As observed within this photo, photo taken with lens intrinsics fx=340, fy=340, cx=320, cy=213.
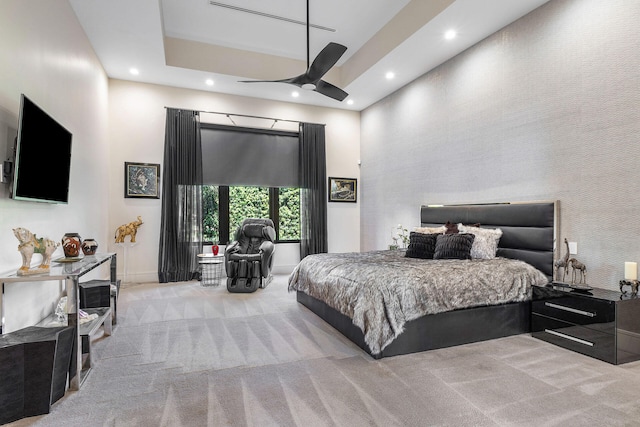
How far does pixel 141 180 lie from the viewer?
5.81m

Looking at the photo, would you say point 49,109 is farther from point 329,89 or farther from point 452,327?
point 452,327

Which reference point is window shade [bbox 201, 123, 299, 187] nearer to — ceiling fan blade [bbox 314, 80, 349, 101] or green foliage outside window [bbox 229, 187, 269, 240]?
green foliage outside window [bbox 229, 187, 269, 240]

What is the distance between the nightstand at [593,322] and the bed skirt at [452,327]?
0.22 m

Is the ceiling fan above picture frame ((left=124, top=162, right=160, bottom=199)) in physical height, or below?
above

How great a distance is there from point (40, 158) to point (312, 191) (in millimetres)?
4605

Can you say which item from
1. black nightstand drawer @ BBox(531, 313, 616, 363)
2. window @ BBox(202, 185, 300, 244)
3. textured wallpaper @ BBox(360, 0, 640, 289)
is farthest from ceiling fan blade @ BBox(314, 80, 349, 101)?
black nightstand drawer @ BBox(531, 313, 616, 363)

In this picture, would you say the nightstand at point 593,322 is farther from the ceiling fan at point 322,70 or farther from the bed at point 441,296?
the ceiling fan at point 322,70

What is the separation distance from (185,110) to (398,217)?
4.23m

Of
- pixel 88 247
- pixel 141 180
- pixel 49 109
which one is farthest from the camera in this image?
pixel 141 180

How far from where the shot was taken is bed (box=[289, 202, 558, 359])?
2791 mm

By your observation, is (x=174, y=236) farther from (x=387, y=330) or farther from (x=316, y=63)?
(x=387, y=330)

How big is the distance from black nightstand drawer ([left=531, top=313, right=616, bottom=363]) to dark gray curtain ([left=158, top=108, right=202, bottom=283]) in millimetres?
5063

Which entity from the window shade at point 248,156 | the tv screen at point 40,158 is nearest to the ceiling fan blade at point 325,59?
the tv screen at point 40,158

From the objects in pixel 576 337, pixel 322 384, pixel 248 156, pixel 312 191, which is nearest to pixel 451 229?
pixel 576 337
